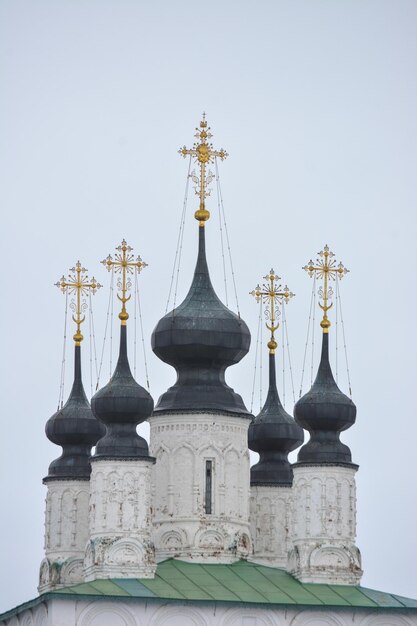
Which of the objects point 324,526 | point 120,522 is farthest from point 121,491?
point 324,526

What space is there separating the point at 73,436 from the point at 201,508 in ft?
22.4

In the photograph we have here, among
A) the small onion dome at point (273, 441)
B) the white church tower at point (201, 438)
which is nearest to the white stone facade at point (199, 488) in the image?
the white church tower at point (201, 438)

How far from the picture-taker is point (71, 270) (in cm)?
8650

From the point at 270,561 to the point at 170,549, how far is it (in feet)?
18.1

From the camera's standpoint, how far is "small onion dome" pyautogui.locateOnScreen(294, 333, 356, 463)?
79875 millimetres

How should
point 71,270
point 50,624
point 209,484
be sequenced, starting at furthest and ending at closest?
point 71,270, point 209,484, point 50,624

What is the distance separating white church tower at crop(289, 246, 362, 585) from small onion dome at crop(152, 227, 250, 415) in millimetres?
2181

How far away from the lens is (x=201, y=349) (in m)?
80.9

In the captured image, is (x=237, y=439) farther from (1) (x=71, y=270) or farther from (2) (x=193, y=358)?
(1) (x=71, y=270)

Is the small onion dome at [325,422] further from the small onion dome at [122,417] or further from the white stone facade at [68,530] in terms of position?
the white stone facade at [68,530]

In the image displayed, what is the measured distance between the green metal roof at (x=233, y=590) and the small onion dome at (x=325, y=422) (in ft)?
10.7

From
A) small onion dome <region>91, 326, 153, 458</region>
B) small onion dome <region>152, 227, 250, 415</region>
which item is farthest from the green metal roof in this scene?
small onion dome <region>152, 227, 250, 415</region>

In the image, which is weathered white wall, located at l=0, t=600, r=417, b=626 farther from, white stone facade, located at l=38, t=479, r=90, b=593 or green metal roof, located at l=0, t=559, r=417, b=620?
white stone facade, located at l=38, t=479, r=90, b=593

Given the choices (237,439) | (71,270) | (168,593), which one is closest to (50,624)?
(168,593)
